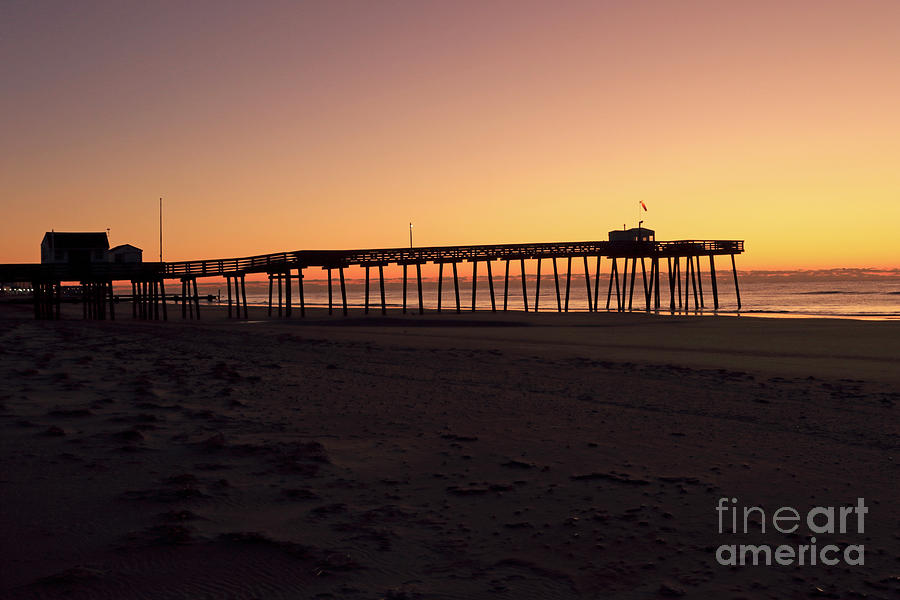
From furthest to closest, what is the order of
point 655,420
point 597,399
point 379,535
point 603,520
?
point 597,399 → point 655,420 → point 603,520 → point 379,535

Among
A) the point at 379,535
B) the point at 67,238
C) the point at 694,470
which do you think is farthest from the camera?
the point at 67,238

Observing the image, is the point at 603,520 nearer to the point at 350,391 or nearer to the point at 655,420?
the point at 655,420

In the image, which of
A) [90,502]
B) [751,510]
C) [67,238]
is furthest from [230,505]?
[67,238]

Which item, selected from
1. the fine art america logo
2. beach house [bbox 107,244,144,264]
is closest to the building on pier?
beach house [bbox 107,244,144,264]

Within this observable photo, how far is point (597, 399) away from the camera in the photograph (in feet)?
35.3

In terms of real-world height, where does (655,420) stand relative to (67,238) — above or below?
below

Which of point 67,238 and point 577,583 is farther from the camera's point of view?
point 67,238

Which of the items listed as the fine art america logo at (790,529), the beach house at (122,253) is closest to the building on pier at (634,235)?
the beach house at (122,253)

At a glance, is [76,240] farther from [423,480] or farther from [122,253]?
[423,480]

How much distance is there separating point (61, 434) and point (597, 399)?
7276 mm

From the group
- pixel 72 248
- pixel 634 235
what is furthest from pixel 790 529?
pixel 72 248

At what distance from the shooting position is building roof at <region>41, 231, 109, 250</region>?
54.6 metres

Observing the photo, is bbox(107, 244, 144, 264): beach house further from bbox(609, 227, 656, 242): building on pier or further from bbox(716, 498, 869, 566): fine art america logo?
bbox(716, 498, 869, 566): fine art america logo

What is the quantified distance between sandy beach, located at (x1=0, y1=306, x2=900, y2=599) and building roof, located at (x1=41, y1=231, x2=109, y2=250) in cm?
4700
